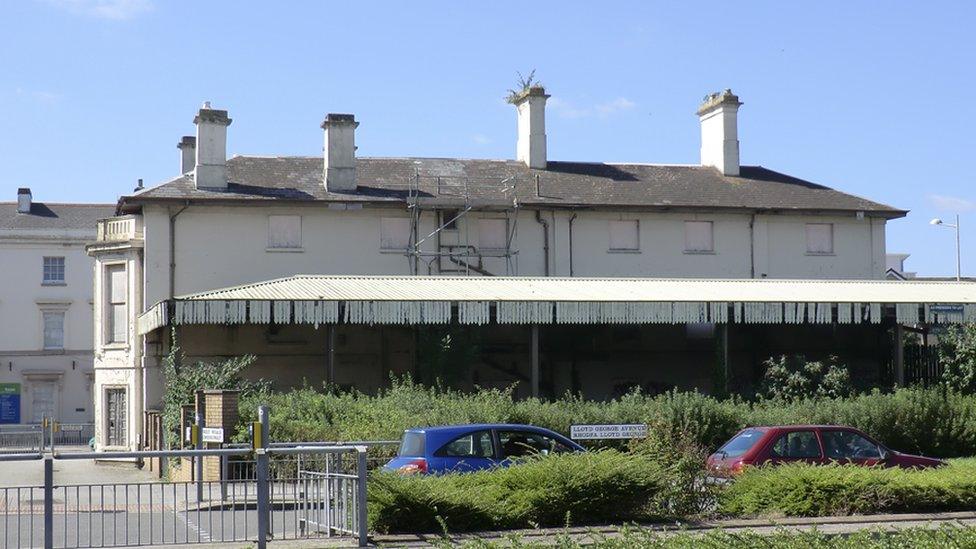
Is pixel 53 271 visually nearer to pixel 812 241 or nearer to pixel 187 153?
pixel 187 153

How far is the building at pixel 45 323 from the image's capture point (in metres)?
66.6

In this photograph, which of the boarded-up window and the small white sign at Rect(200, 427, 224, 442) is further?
the boarded-up window

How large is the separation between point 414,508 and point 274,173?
2814 centimetres

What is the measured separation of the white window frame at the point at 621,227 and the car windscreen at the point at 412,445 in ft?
80.2

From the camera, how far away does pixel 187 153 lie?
152 ft

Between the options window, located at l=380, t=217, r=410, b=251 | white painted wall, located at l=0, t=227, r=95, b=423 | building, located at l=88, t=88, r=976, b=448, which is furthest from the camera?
white painted wall, located at l=0, t=227, r=95, b=423

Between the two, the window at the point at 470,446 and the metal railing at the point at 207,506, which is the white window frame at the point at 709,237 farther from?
the metal railing at the point at 207,506

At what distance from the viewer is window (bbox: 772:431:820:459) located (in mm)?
20750

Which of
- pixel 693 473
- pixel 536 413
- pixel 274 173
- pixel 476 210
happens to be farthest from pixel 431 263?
pixel 693 473

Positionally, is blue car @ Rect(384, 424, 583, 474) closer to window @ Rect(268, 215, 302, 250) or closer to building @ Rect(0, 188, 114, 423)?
window @ Rect(268, 215, 302, 250)

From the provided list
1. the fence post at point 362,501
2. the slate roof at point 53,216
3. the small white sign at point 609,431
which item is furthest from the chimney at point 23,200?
the fence post at point 362,501

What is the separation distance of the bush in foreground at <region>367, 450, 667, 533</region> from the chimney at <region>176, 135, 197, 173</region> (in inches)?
1232

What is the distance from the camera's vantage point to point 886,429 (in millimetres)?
31219

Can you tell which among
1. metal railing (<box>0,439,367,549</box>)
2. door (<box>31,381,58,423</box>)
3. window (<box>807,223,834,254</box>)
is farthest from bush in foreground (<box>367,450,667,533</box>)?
door (<box>31,381,58,423</box>)
